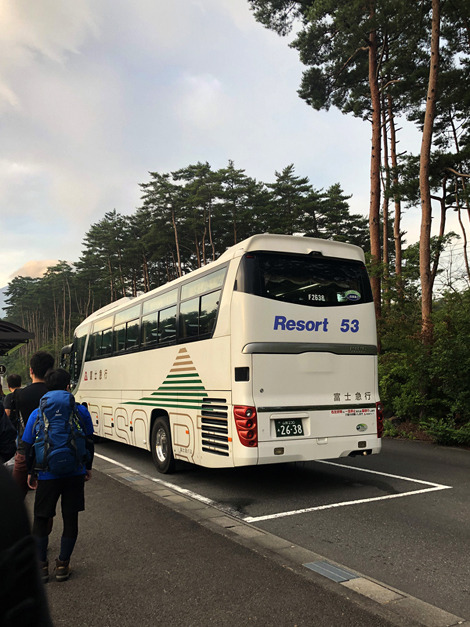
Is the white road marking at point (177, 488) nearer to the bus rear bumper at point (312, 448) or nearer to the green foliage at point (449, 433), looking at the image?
the bus rear bumper at point (312, 448)

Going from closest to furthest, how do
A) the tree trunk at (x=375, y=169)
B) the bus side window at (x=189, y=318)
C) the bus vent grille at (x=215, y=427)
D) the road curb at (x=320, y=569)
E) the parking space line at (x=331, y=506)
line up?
1. the road curb at (x=320, y=569)
2. the parking space line at (x=331, y=506)
3. the bus vent grille at (x=215, y=427)
4. the bus side window at (x=189, y=318)
5. the tree trunk at (x=375, y=169)

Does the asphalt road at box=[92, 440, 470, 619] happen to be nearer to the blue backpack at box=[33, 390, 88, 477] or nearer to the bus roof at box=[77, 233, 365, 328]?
the blue backpack at box=[33, 390, 88, 477]

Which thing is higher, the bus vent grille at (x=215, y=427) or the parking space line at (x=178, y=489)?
the bus vent grille at (x=215, y=427)

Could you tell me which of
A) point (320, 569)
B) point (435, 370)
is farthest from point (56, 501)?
point (435, 370)

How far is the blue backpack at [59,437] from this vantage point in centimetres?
425

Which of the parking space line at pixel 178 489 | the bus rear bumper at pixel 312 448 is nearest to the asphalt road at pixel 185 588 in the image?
the parking space line at pixel 178 489

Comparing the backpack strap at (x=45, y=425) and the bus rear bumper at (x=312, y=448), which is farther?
the bus rear bumper at (x=312, y=448)

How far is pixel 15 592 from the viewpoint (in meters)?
0.93

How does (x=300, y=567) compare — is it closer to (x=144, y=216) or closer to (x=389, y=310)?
(x=389, y=310)

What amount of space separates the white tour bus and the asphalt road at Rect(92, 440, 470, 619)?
1.95 ft

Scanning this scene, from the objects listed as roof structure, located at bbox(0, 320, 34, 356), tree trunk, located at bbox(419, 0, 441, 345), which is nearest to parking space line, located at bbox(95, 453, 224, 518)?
roof structure, located at bbox(0, 320, 34, 356)

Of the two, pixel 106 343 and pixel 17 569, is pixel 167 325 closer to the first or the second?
pixel 106 343

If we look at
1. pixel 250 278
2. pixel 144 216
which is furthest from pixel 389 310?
pixel 144 216

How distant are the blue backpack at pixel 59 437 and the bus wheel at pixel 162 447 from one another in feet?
15.0
